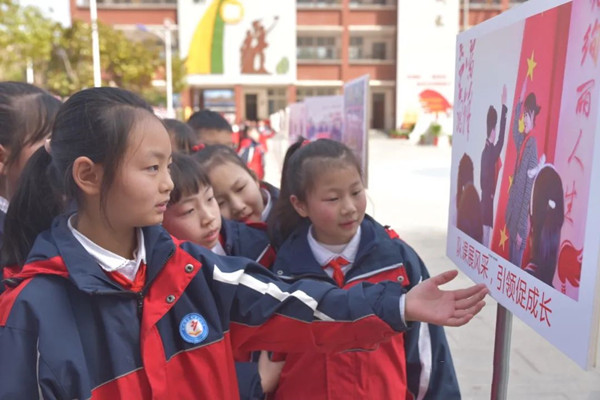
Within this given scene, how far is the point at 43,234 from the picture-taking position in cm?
112

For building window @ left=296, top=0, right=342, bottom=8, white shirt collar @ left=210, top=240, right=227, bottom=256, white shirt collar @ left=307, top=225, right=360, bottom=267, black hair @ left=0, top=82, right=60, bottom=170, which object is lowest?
white shirt collar @ left=210, top=240, right=227, bottom=256

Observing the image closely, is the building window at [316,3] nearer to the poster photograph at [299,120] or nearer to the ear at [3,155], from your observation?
the poster photograph at [299,120]

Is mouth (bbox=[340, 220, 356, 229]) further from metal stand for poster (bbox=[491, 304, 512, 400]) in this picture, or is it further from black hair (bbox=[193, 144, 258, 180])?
black hair (bbox=[193, 144, 258, 180])

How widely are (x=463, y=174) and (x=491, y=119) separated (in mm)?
205

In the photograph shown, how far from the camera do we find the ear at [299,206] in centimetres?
170

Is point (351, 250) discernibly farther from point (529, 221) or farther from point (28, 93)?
point (28, 93)

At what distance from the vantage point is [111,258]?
1.11 meters

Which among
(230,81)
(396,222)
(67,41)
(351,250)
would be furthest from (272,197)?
(230,81)

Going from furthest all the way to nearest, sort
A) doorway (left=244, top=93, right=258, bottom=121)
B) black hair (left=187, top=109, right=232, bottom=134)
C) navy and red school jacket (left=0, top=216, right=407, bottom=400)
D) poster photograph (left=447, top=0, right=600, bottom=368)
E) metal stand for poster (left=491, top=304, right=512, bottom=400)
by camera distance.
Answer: doorway (left=244, top=93, right=258, bottom=121), black hair (left=187, top=109, right=232, bottom=134), metal stand for poster (left=491, top=304, right=512, bottom=400), navy and red school jacket (left=0, top=216, right=407, bottom=400), poster photograph (left=447, top=0, right=600, bottom=368)

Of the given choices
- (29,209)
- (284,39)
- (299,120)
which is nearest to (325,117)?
(299,120)

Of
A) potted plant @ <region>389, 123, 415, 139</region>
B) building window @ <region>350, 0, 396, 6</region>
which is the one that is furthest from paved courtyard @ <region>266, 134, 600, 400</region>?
building window @ <region>350, 0, 396, 6</region>

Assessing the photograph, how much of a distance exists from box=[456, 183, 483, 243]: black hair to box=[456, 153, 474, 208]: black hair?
0.01 metres

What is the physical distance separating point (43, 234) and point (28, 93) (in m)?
0.67

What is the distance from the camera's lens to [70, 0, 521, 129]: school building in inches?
1040
